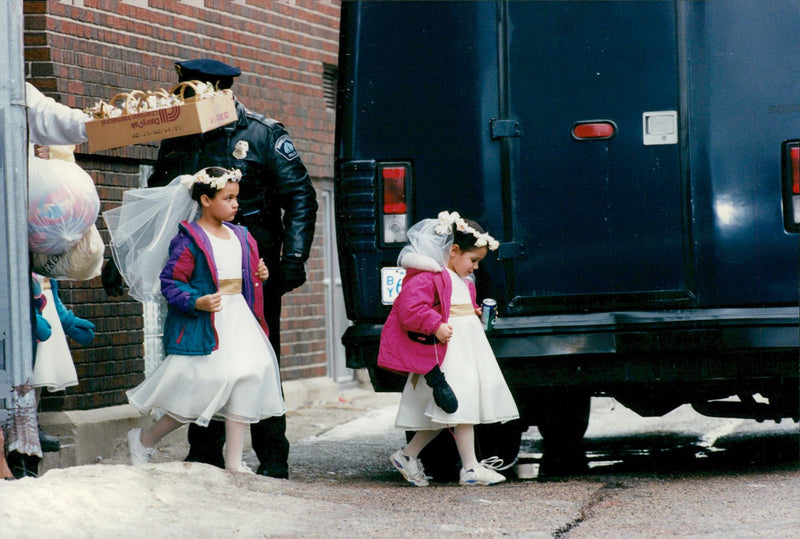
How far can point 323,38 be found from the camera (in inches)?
514

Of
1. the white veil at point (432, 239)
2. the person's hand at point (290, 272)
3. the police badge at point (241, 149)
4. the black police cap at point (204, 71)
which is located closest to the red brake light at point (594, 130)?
the white veil at point (432, 239)

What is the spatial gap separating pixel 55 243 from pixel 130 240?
52 cm

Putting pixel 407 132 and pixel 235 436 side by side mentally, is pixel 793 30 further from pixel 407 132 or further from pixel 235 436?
pixel 235 436

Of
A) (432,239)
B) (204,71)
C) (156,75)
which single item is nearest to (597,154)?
(432,239)

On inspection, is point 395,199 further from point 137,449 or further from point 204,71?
point 137,449

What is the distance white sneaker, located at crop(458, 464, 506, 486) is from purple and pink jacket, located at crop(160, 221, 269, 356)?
129 cm

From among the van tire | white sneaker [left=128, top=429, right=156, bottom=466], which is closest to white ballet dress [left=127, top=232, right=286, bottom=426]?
white sneaker [left=128, top=429, right=156, bottom=466]

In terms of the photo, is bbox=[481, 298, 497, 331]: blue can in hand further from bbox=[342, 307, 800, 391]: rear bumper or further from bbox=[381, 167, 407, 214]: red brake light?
bbox=[381, 167, 407, 214]: red brake light

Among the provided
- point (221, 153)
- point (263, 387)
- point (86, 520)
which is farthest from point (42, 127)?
point (86, 520)

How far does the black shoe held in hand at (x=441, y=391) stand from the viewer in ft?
24.4

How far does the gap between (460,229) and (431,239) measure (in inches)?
5.6

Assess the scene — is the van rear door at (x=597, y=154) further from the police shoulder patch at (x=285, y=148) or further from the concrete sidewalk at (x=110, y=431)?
the concrete sidewalk at (x=110, y=431)

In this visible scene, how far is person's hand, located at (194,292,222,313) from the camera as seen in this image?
7.07m

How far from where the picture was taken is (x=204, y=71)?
7.59 metres
